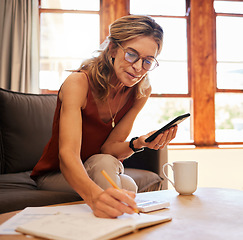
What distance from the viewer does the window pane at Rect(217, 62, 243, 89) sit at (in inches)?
139

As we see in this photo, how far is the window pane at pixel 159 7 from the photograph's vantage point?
351 cm

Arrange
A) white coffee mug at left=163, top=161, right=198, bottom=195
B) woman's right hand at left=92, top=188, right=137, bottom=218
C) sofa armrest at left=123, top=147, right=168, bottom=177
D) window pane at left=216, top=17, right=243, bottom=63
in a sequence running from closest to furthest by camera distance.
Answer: woman's right hand at left=92, top=188, right=137, bottom=218
white coffee mug at left=163, top=161, right=198, bottom=195
sofa armrest at left=123, top=147, right=168, bottom=177
window pane at left=216, top=17, right=243, bottom=63

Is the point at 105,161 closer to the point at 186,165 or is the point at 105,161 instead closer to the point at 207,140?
the point at 186,165

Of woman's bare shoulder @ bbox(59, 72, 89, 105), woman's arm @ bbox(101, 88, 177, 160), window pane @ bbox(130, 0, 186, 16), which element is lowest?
woman's arm @ bbox(101, 88, 177, 160)

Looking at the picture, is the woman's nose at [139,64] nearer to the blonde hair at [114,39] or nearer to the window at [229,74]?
the blonde hair at [114,39]

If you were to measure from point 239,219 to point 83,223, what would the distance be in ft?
1.21

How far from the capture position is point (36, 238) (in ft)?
2.10

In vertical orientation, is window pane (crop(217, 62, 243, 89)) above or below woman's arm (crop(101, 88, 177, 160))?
above

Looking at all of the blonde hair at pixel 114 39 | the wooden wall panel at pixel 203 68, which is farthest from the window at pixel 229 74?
the blonde hair at pixel 114 39

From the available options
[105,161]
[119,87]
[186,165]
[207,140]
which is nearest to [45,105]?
[119,87]

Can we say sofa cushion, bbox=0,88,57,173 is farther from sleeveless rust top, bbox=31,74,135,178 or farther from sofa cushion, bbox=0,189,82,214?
sofa cushion, bbox=0,189,82,214

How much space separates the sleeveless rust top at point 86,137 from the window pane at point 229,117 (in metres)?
Result: 2.19

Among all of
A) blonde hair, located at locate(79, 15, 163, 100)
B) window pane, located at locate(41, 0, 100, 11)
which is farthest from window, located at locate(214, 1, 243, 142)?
blonde hair, located at locate(79, 15, 163, 100)

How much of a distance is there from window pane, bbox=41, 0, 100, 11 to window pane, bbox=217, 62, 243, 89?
148 cm
